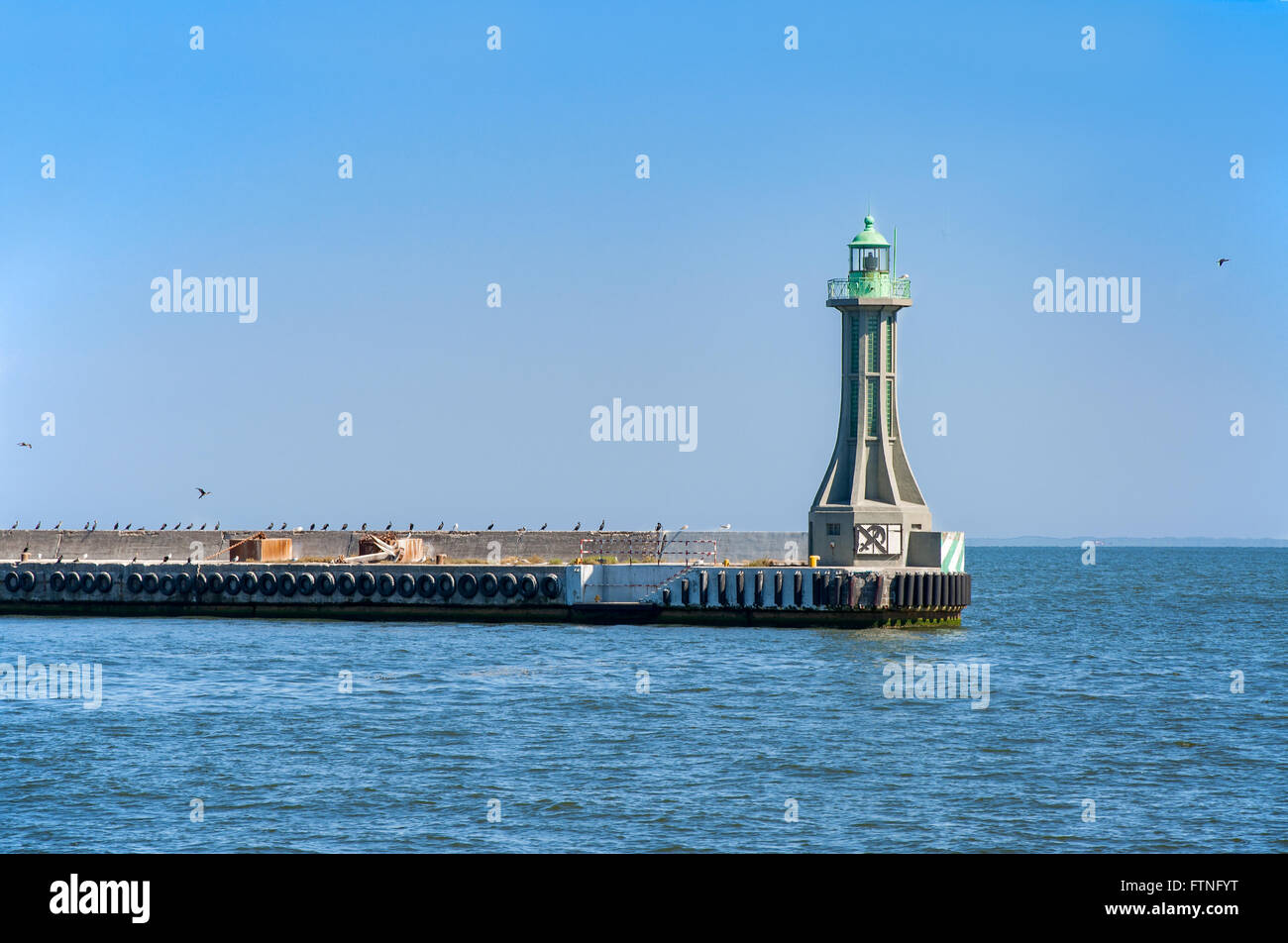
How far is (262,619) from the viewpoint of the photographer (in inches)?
2699

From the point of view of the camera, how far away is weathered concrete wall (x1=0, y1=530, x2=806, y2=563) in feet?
218

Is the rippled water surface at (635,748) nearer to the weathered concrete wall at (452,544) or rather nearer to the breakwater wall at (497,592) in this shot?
the breakwater wall at (497,592)

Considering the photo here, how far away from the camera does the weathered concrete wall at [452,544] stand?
66.6m

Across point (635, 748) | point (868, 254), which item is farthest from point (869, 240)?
point (635, 748)

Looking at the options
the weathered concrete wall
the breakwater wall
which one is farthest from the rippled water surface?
the weathered concrete wall

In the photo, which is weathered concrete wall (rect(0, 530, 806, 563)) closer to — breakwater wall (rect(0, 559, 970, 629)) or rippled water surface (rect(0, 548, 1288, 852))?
breakwater wall (rect(0, 559, 970, 629))

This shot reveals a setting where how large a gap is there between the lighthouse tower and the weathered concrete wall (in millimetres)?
5302

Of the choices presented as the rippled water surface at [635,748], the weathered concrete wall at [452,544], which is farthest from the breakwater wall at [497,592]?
the weathered concrete wall at [452,544]

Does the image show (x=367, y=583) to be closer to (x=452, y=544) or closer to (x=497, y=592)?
(x=497, y=592)

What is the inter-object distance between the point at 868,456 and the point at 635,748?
96.2 feet

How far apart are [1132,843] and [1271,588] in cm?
11966

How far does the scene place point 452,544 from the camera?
79250mm
